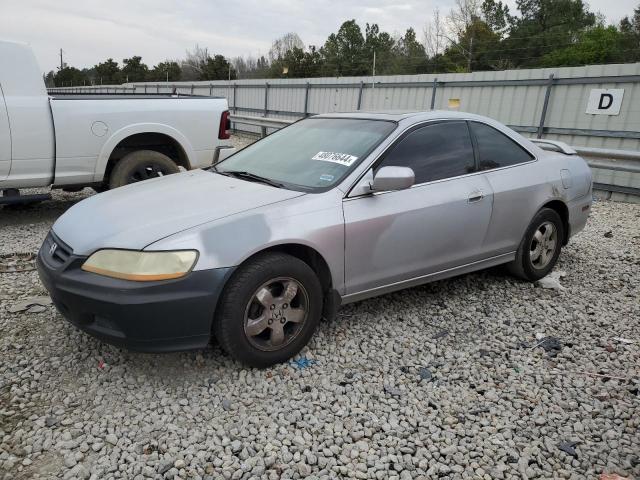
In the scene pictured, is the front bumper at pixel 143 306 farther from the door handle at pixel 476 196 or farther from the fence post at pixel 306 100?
the fence post at pixel 306 100

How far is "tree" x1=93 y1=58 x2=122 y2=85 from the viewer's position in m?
63.1

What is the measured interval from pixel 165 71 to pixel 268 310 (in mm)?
60545

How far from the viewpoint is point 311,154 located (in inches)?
145

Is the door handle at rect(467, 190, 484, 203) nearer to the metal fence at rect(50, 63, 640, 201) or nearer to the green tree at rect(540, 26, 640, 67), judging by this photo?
the metal fence at rect(50, 63, 640, 201)

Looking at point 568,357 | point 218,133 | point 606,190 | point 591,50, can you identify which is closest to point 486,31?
point 591,50

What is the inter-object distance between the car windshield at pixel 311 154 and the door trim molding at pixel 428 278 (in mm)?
768

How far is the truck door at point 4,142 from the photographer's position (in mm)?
5391

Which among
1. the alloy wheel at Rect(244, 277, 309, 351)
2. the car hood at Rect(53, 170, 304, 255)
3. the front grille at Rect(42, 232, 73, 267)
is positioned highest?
the car hood at Rect(53, 170, 304, 255)

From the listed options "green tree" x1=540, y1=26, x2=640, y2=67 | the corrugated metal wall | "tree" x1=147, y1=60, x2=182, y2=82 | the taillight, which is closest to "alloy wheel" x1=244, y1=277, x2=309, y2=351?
the taillight

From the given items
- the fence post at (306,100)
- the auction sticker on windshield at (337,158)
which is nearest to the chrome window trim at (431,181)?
the auction sticker on windshield at (337,158)

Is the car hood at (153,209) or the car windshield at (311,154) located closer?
the car hood at (153,209)

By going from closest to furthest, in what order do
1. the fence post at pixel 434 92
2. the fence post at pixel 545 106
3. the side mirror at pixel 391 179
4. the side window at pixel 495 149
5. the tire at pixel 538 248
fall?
1. the side mirror at pixel 391 179
2. the side window at pixel 495 149
3. the tire at pixel 538 248
4. the fence post at pixel 545 106
5. the fence post at pixel 434 92

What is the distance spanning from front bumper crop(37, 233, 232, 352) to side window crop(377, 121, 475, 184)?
60.7 inches

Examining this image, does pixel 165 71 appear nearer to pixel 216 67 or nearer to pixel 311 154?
pixel 216 67
